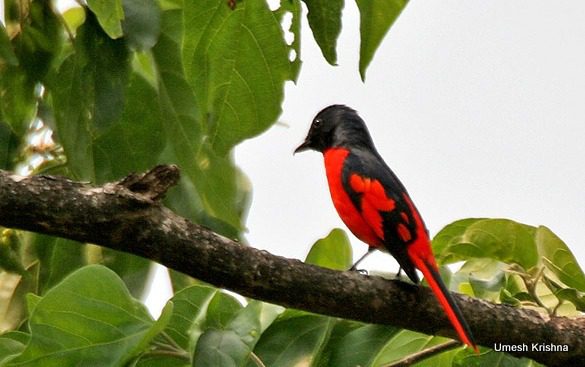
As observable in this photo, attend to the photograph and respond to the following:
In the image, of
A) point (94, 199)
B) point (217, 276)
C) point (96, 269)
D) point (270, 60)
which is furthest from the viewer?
point (270, 60)

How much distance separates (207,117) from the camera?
3496 mm

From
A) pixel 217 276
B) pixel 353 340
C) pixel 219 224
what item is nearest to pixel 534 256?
pixel 353 340

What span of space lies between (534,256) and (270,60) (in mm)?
1134

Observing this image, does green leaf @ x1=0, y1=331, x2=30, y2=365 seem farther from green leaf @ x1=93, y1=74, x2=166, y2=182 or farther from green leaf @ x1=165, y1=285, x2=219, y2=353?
green leaf @ x1=93, y1=74, x2=166, y2=182

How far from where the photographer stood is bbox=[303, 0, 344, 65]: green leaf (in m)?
3.00

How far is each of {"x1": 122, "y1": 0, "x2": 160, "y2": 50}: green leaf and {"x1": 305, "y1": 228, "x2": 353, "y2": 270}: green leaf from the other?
855 millimetres

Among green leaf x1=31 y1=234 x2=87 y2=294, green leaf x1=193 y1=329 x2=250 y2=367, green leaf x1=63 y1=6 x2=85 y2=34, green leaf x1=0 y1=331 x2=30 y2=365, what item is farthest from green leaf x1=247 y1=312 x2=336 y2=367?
green leaf x1=63 y1=6 x2=85 y2=34

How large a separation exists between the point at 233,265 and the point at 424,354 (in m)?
0.73

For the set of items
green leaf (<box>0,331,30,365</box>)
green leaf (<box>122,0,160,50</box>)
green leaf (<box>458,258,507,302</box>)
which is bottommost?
green leaf (<box>0,331,30,365</box>)

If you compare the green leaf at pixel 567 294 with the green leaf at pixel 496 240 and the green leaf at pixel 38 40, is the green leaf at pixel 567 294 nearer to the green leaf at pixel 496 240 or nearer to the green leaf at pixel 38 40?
the green leaf at pixel 496 240

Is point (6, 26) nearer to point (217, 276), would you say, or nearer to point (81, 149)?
point (81, 149)

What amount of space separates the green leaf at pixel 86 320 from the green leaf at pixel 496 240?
118 centimetres

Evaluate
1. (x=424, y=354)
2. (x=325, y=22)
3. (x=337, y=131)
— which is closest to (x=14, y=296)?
(x=424, y=354)

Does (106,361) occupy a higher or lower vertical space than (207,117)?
lower
